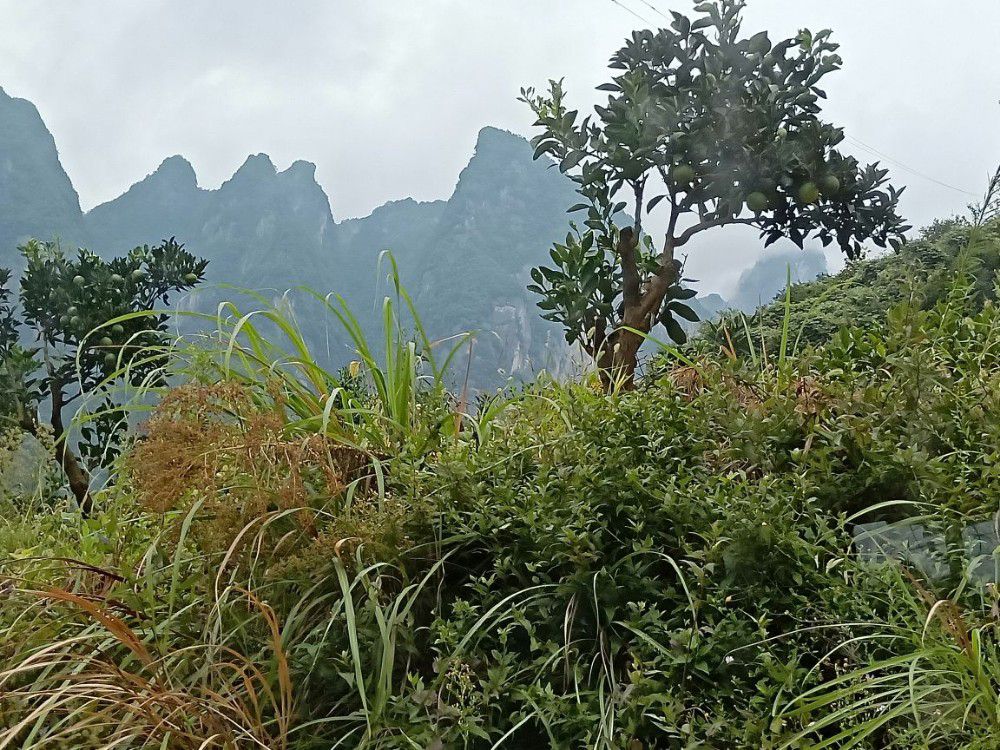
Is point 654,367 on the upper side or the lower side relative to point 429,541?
upper

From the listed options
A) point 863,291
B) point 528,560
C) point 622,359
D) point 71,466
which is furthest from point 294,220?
point 528,560

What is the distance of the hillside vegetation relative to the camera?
3.56ft

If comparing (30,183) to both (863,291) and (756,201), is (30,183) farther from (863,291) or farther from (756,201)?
(756,201)

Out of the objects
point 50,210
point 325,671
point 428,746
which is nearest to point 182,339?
point 325,671

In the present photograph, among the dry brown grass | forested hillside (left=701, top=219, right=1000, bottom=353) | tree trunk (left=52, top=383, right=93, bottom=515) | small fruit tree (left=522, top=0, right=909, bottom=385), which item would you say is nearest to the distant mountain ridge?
forested hillside (left=701, top=219, right=1000, bottom=353)

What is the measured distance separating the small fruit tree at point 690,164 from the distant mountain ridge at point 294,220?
18.3 meters

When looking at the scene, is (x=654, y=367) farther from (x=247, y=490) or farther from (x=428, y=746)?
(x=428, y=746)

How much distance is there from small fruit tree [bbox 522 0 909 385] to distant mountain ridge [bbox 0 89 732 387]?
720 inches

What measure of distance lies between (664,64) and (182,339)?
1.95 meters

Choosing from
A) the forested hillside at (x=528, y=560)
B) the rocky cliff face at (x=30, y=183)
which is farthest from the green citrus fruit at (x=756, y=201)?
the rocky cliff face at (x=30, y=183)

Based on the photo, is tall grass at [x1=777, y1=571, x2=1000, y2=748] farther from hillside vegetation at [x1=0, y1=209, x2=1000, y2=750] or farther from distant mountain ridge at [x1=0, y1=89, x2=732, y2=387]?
distant mountain ridge at [x1=0, y1=89, x2=732, y2=387]

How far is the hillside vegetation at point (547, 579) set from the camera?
1.08m

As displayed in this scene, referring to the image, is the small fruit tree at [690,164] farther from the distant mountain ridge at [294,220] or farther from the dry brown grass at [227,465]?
the distant mountain ridge at [294,220]

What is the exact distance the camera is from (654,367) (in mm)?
1852
